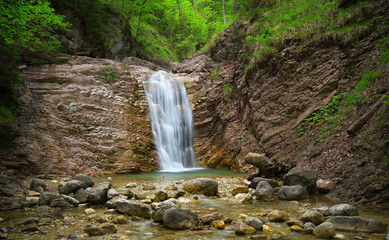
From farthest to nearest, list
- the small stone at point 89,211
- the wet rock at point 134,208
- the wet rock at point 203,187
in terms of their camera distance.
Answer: the wet rock at point 203,187 → the small stone at point 89,211 → the wet rock at point 134,208

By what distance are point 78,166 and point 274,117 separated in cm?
807

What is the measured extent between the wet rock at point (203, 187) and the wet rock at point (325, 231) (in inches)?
112

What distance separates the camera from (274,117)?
973cm

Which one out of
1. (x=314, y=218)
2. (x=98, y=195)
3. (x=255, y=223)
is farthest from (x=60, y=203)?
(x=314, y=218)

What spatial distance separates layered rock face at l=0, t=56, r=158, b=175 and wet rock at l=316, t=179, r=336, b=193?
24.7 feet

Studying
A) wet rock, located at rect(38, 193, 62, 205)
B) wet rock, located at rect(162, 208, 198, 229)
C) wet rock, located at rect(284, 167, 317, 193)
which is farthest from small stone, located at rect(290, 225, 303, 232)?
wet rock, located at rect(38, 193, 62, 205)

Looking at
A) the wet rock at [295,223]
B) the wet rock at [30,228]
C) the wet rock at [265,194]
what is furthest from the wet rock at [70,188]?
the wet rock at [295,223]

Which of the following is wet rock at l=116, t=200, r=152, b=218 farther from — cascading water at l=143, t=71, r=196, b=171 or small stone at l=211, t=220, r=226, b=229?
cascading water at l=143, t=71, r=196, b=171


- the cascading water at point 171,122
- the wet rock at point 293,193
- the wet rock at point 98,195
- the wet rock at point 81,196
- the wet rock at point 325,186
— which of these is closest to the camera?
the wet rock at point 98,195

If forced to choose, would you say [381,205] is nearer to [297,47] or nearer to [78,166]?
[297,47]

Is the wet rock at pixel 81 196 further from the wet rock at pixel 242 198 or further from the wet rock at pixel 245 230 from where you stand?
the wet rock at pixel 245 230

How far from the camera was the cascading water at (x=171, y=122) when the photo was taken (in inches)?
499

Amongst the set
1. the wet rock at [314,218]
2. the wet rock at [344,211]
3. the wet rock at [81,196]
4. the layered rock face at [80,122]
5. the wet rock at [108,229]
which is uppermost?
the layered rock face at [80,122]

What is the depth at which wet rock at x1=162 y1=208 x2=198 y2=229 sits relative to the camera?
3.54 m
